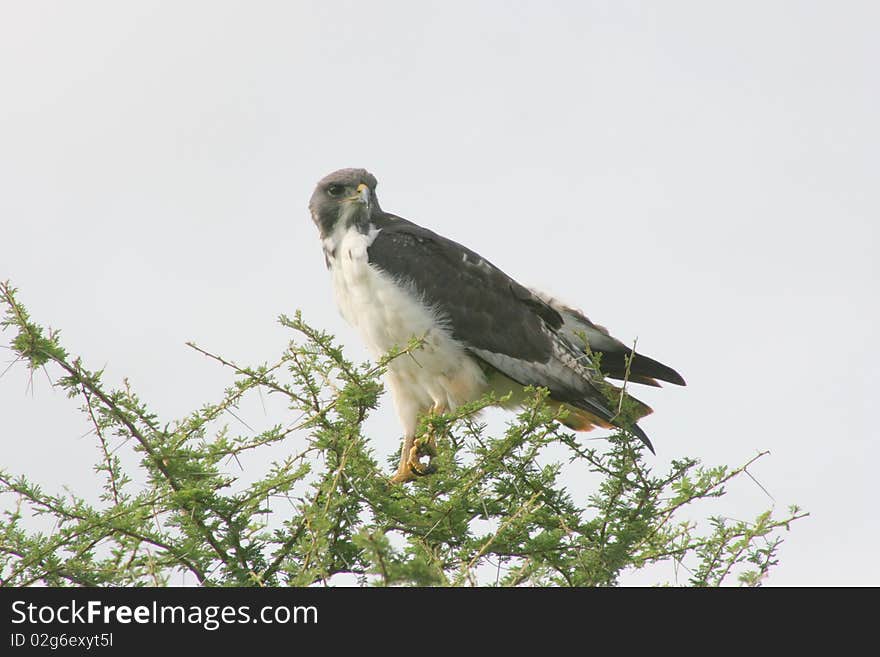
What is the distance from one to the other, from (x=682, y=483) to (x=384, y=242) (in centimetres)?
261

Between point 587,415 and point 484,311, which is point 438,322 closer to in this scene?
point 484,311

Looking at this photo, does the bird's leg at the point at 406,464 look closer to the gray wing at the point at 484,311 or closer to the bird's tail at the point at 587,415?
the gray wing at the point at 484,311

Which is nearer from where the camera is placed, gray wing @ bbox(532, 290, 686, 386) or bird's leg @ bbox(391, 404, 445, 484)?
bird's leg @ bbox(391, 404, 445, 484)

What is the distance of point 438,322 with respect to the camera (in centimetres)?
673

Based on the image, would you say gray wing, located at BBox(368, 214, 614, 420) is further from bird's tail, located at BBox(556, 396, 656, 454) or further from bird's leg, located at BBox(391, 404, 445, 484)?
bird's leg, located at BBox(391, 404, 445, 484)

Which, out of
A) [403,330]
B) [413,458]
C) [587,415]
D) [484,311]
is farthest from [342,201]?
[587,415]

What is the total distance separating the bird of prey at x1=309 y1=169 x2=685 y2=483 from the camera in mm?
6625

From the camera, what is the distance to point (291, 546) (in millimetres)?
4316

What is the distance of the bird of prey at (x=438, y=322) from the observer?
6.62m

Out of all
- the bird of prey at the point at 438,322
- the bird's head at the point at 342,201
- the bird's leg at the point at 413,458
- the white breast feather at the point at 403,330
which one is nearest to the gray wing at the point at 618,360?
the bird of prey at the point at 438,322

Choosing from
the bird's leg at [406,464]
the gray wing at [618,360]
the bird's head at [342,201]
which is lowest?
the bird's leg at [406,464]

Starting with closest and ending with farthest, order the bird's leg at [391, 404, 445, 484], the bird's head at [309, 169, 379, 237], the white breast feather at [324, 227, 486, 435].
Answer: the bird's leg at [391, 404, 445, 484], the white breast feather at [324, 227, 486, 435], the bird's head at [309, 169, 379, 237]

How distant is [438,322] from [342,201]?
844mm

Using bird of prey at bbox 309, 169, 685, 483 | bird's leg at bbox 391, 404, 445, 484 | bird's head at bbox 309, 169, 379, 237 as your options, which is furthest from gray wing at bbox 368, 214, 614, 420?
bird's leg at bbox 391, 404, 445, 484
